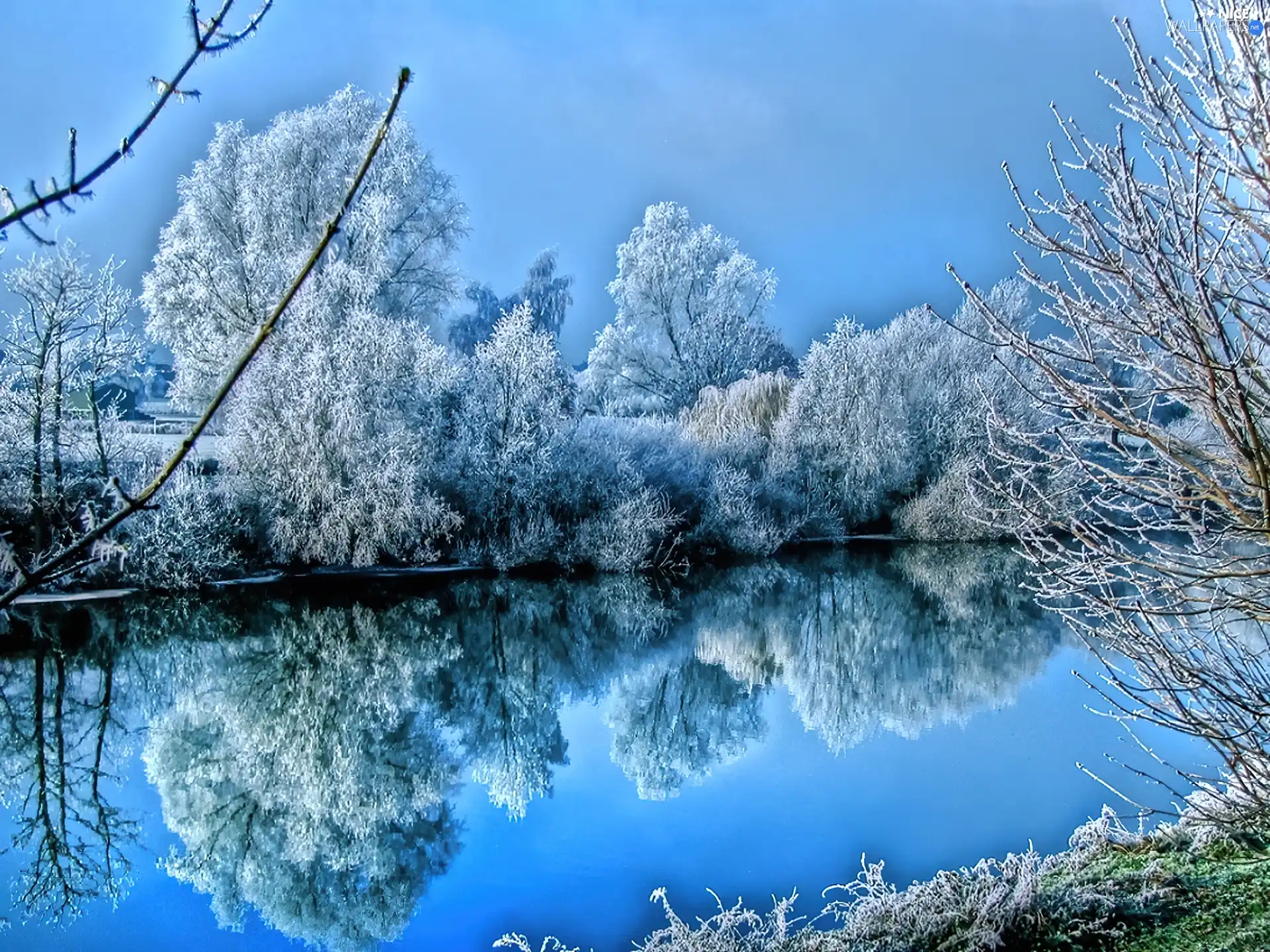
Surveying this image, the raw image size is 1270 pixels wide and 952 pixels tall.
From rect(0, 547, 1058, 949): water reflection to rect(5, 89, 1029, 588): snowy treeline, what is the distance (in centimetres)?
198

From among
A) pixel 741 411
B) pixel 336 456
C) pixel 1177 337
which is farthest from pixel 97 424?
pixel 1177 337

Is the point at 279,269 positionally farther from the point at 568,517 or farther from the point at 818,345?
the point at 818,345

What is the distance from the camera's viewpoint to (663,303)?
2861 cm

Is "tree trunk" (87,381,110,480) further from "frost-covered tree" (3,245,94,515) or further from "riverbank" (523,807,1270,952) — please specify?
"riverbank" (523,807,1270,952)

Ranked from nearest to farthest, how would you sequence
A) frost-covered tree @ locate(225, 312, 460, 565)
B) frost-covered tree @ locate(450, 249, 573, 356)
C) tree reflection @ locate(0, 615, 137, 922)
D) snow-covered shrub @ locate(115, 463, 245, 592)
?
1. tree reflection @ locate(0, 615, 137, 922)
2. snow-covered shrub @ locate(115, 463, 245, 592)
3. frost-covered tree @ locate(225, 312, 460, 565)
4. frost-covered tree @ locate(450, 249, 573, 356)

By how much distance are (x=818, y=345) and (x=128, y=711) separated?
54.0ft

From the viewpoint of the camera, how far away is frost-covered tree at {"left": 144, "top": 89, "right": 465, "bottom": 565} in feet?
48.1

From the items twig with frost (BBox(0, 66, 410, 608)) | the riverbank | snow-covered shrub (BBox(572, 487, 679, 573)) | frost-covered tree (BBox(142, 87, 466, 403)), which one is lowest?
the riverbank

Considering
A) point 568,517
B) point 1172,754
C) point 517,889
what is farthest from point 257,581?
point 1172,754

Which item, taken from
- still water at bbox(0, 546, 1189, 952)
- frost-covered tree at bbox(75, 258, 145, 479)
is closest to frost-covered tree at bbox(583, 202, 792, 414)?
frost-covered tree at bbox(75, 258, 145, 479)

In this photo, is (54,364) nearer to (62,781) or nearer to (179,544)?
(179,544)

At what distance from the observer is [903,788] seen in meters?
6.36

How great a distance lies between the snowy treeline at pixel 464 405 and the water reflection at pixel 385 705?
1.98 meters

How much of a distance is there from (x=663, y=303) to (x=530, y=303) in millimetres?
4694
